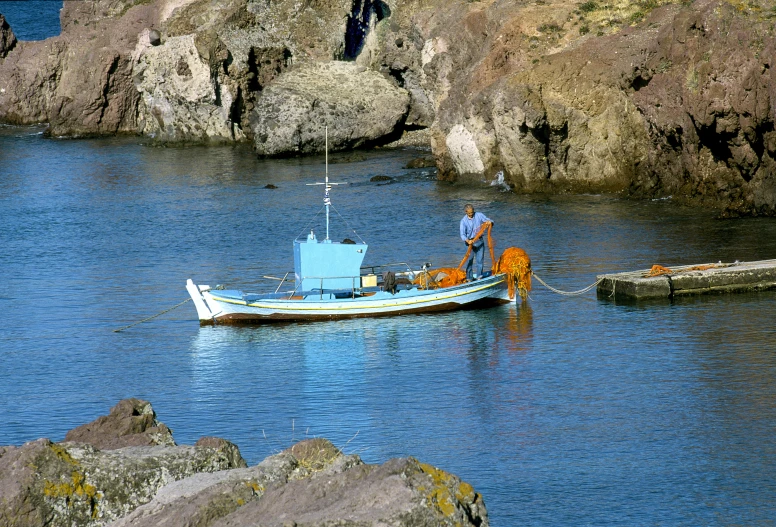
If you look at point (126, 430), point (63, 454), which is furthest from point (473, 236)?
point (63, 454)

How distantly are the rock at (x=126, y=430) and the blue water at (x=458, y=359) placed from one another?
13.7 ft

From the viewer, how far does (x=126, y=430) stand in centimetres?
1655

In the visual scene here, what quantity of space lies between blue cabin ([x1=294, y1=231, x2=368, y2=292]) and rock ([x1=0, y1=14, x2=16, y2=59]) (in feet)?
231

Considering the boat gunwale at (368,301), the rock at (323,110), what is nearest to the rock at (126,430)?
the boat gunwale at (368,301)

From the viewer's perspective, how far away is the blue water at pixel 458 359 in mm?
19891

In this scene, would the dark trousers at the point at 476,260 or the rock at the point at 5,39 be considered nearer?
the dark trousers at the point at 476,260

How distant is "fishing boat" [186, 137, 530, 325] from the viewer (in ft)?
102

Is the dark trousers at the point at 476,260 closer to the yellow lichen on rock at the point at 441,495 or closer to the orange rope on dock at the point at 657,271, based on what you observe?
the orange rope on dock at the point at 657,271

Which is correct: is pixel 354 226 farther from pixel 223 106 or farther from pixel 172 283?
pixel 223 106

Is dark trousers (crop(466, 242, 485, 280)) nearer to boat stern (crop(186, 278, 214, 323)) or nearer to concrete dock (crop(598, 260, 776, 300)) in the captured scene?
concrete dock (crop(598, 260, 776, 300))

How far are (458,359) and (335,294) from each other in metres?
5.42

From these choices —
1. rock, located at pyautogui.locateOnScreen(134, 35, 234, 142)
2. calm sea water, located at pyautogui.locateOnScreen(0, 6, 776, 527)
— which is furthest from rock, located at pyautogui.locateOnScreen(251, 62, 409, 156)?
calm sea water, located at pyautogui.locateOnScreen(0, 6, 776, 527)

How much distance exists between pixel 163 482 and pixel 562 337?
16873 mm

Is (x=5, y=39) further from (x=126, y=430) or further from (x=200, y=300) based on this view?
(x=126, y=430)
